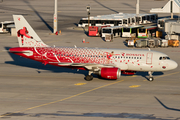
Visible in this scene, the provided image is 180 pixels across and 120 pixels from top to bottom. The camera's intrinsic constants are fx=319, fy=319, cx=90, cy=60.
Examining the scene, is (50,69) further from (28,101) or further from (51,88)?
(28,101)

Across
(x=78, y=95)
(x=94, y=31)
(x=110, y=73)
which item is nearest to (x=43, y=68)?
(x=110, y=73)

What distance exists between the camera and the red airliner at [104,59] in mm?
48625

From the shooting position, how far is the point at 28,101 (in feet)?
131

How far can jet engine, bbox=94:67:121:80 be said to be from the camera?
47281mm

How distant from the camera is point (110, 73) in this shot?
4744 centimetres

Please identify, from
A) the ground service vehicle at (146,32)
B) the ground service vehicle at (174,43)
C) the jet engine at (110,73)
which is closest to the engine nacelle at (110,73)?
the jet engine at (110,73)

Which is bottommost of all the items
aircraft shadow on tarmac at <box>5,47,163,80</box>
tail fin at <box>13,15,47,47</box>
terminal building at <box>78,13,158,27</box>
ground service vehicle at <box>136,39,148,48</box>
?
aircraft shadow on tarmac at <box>5,47,163,80</box>

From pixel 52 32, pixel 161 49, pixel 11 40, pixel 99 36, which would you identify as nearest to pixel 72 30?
pixel 52 32

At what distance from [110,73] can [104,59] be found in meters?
3.02

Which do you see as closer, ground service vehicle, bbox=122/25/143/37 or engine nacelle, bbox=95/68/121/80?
engine nacelle, bbox=95/68/121/80

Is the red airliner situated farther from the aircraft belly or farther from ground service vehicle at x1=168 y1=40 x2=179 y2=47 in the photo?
ground service vehicle at x1=168 y1=40 x2=179 y2=47

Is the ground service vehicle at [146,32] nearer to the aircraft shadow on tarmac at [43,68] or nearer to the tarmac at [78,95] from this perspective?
the tarmac at [78,95]

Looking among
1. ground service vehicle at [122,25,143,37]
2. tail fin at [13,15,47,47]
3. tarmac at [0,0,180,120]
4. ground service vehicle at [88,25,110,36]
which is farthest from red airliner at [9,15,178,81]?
ground service vehicle at [88,25,110,36]

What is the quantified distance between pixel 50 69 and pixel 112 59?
1418 centimetres
